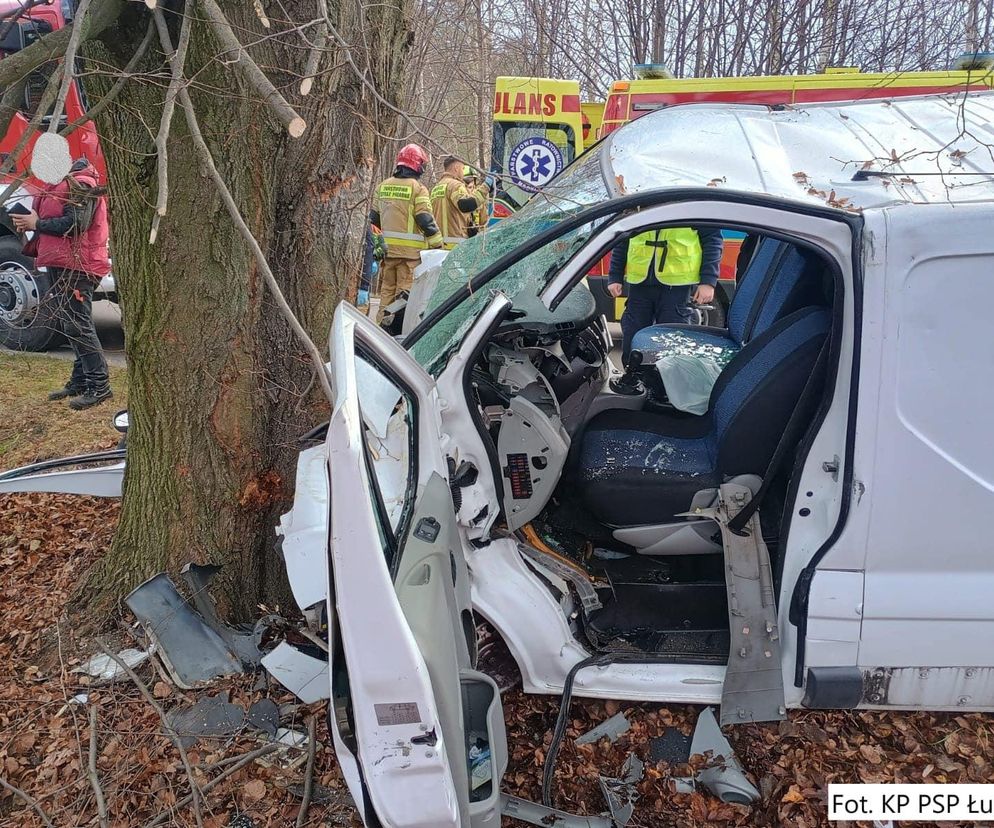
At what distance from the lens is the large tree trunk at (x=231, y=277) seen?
8.84ft

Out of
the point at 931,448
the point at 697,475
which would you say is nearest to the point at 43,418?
the point at 697,475

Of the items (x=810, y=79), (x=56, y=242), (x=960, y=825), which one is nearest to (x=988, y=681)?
(x=960, y=825)

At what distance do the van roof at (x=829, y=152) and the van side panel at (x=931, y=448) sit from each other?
18 cm

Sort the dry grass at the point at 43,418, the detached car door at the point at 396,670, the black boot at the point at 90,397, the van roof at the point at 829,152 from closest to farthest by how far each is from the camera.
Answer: the detached car door at the point at 396,670 → the van roof at the point at 829,152 → the dry grass at the point at 43,418 → the black boot at the point at 90,397

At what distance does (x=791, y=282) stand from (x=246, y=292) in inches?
86.3

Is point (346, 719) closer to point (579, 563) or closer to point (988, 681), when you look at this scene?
point (579, 563)

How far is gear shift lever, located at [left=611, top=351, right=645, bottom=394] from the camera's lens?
3648 millimetres

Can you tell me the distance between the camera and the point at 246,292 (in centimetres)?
285

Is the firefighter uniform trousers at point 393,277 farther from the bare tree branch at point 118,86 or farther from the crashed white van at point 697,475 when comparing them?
the bare tree branch at point 118,86

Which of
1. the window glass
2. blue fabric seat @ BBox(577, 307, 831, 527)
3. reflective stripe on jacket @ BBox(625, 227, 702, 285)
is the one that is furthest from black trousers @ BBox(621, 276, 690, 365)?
the window glass

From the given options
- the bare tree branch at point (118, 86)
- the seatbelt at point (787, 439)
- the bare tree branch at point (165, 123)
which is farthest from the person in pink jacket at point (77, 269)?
the seatbelt at point (787, 439)

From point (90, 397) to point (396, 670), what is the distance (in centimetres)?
512

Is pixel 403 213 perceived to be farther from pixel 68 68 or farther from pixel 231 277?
pixel 68 68

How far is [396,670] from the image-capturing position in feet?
5.52
